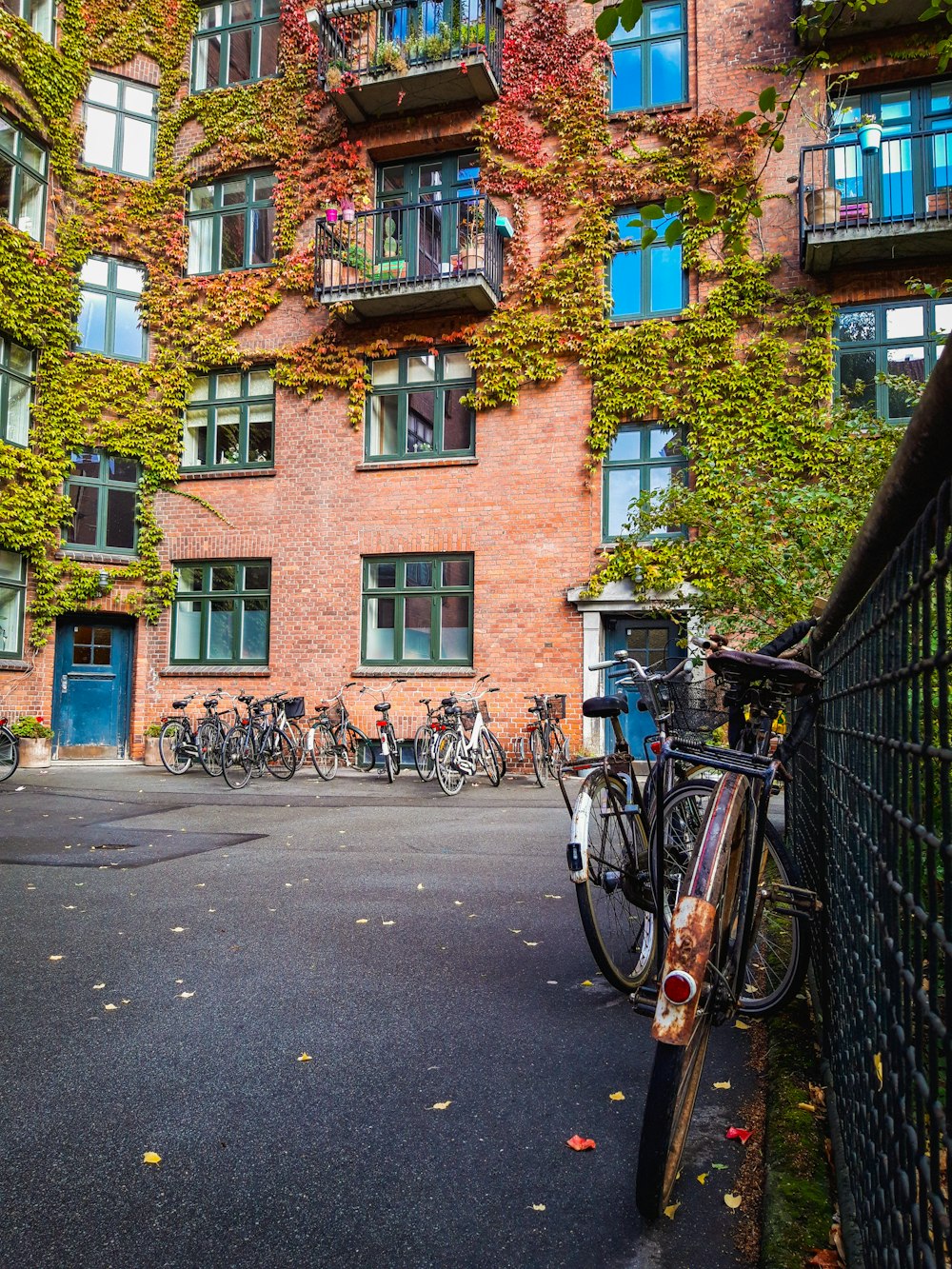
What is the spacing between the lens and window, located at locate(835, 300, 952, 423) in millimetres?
14273

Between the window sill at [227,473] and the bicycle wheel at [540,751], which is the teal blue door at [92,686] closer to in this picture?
the window sill at [227,473]

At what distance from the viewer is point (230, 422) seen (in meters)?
18.0

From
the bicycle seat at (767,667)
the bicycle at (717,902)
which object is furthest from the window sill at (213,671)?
the bicycle seat at (767,667)

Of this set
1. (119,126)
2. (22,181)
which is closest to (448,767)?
(22,181)

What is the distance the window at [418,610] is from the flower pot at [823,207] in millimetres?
7498

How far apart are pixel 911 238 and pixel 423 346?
8035 millimetres

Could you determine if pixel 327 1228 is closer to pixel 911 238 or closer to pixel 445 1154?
pixel 445 1154

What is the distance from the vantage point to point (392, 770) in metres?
14.2

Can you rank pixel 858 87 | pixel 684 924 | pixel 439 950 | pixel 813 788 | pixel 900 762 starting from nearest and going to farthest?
pixel 900 762
pixel 684 924
pixel 813 788
pixel 439 950
pixel 858 87

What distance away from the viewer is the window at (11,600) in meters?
16.8

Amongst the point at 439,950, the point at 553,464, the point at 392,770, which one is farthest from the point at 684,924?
the point at 553,464

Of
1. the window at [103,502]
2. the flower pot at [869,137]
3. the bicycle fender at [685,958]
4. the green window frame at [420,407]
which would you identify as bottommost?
the bicycle fender at [685,958]

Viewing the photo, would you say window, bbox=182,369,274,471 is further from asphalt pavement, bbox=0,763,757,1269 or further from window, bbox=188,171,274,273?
asphalt pavement, bbox=0,763,757,1269

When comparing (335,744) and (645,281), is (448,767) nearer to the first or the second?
(335,744)
